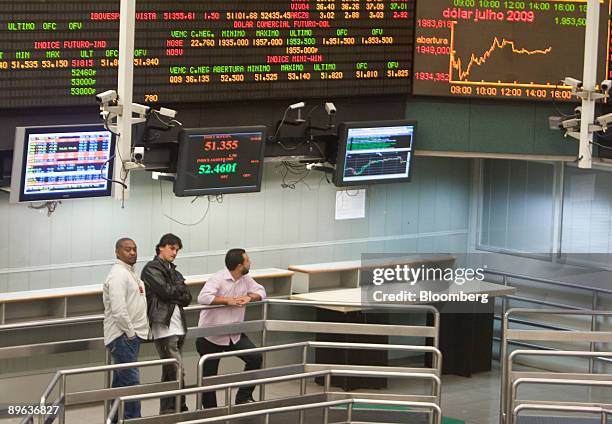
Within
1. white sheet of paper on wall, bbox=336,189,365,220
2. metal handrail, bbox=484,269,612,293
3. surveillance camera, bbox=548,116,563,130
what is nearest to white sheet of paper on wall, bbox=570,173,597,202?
metal handrail, bbox=484,269,612,293

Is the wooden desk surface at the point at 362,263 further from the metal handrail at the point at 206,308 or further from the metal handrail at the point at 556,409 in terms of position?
the metal handrail at the point at 556,409

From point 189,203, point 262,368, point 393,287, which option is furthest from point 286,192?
point 262,368

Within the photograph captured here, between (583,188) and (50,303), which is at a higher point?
(583,188)

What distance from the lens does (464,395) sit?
1173 centimetres

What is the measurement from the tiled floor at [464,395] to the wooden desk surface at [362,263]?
1145mm

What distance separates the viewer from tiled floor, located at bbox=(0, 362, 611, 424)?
10.7m

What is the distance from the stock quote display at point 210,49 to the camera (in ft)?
30.1

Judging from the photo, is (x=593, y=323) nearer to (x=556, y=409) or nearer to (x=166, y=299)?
(x=556, y=409)

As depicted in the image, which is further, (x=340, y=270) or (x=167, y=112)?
(x=340, y=270)

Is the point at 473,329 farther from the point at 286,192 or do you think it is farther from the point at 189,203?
the point at 189,203

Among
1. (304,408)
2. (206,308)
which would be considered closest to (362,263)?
(206,308)

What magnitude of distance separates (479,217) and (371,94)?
124 inches

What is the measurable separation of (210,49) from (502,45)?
2676 mm

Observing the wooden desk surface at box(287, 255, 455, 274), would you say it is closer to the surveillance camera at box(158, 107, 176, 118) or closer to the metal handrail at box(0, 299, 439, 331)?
the metal handrail at box(0, 299, 439, 331)
